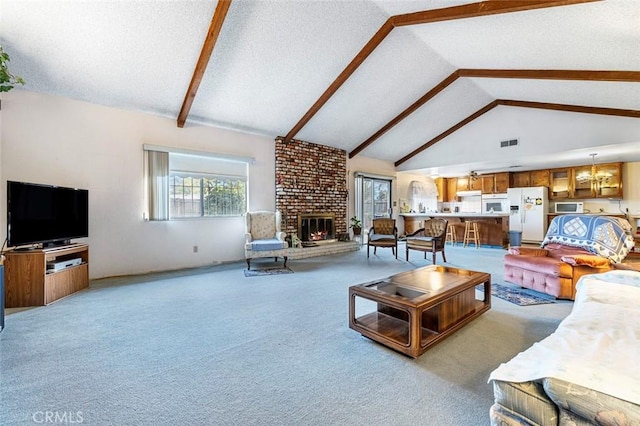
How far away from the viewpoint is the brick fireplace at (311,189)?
6266mm

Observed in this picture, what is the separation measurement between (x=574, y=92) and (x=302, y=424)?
6.31m

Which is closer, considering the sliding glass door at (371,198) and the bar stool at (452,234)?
the sliding glass door at (371,198)

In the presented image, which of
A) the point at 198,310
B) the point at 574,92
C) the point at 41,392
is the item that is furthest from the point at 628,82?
the point at 41,392

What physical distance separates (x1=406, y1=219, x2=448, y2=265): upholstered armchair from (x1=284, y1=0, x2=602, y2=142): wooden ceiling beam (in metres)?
3.24

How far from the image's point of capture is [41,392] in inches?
63.6

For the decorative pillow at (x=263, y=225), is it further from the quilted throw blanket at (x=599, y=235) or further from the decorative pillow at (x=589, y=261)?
the quilted throw blanket at (x=599, y=235)

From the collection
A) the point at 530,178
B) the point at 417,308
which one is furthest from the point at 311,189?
the point at 530,178

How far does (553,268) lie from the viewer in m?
3.24

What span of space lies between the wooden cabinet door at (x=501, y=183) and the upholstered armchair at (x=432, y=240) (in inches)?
155

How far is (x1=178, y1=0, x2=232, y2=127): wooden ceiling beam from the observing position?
121 inches

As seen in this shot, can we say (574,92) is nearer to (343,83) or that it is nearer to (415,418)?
(343,83)

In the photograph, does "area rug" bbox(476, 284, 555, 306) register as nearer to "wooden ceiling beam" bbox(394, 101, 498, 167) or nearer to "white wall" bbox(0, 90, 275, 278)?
"white wall" bbox(0, 90, 275, 278)

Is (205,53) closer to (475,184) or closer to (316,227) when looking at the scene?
(316,227)

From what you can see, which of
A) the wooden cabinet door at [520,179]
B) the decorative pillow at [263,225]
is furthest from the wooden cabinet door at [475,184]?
the decorative pillow at [263,225]
